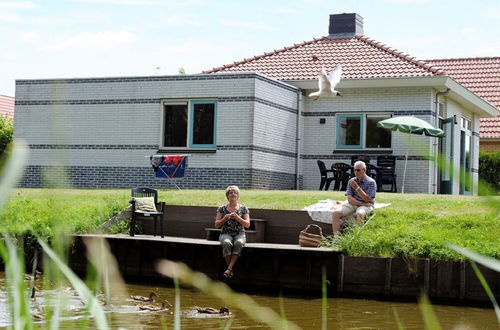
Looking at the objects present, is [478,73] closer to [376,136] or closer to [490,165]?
[490,165]

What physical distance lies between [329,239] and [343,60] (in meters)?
12.6

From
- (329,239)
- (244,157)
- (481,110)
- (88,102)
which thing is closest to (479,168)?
(481,110)

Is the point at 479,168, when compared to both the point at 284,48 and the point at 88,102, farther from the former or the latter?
the point at 88,102

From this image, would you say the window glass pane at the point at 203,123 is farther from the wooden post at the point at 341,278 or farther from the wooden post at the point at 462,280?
the wooden post at the point at 462,280

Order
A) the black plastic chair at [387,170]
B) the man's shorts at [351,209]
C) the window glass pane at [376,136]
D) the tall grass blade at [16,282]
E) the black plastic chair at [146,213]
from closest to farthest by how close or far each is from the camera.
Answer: the tall grass blade at [16,282] → the man's shorts at [351,209] → the black plastic chair at [146,213] → the black plastic chair at [387,170] → the window glass pane at [376,136]

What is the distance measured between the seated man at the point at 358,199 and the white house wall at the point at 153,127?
8.50 meters

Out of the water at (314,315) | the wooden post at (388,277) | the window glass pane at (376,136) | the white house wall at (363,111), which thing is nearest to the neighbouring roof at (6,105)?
the white house wall at (363,111)

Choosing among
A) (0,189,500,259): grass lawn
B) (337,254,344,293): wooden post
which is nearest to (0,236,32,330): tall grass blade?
(0,189,500,259): grass lawn

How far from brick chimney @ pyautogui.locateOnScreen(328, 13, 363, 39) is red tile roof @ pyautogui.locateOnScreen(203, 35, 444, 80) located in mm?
396

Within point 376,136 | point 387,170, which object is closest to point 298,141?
point 376,136

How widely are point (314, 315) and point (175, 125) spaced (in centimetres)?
1345

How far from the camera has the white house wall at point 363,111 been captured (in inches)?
930

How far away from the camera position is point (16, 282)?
44.3 inches

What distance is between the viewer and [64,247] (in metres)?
1.17
